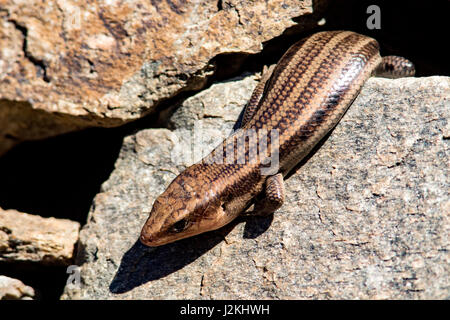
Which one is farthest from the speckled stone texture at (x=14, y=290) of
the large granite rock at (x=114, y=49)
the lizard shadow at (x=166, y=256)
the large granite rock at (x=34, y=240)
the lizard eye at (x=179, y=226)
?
the lizard eye at (x=179, y=226)

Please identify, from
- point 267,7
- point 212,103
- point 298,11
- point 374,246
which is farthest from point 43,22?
point 374,246

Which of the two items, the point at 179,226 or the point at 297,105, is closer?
the point at 179,226

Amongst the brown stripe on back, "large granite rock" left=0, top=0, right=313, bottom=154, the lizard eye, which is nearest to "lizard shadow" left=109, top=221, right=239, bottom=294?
the lizard eye

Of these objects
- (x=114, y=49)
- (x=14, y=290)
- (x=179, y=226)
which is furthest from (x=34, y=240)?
(x=114, y=49)

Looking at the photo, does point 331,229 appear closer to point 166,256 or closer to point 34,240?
point 166,256

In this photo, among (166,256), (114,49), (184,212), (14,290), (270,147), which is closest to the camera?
(184,212)

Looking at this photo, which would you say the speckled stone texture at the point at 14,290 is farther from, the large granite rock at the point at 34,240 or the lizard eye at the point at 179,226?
the lizard eye at the point at 179,226

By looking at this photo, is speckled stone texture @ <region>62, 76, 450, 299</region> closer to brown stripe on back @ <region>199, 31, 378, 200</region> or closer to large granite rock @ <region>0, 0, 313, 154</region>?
brown stripe on back @ <region>199, 31, 378, 200</region>
